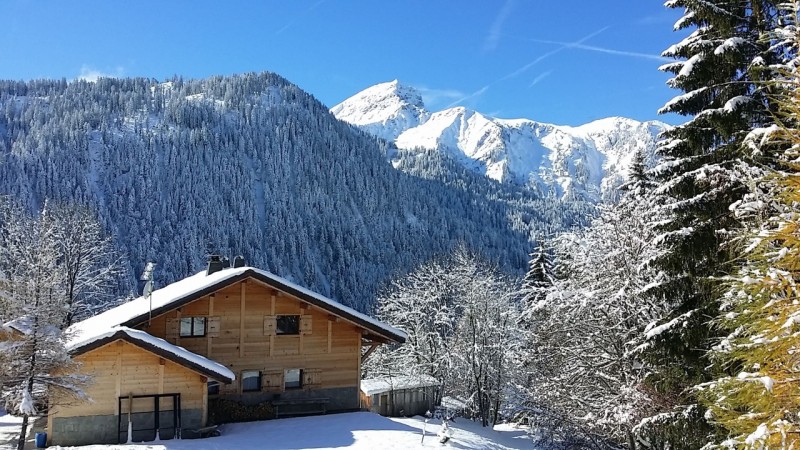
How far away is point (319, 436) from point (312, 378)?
5.19 m

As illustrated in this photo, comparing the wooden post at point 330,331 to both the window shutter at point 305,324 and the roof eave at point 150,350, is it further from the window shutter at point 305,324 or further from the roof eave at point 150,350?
the roof eave at point 150,350

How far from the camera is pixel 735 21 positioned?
37.7 ft

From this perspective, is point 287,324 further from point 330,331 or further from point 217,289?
point 217,289

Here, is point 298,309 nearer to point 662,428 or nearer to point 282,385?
point 282,385

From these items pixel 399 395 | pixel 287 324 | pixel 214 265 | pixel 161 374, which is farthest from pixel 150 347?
pixel 399 395

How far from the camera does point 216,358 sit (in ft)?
83.4

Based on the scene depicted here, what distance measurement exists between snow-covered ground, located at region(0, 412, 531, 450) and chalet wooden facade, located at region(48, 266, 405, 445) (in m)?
1.49

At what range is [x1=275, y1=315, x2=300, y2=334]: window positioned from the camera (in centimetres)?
2664

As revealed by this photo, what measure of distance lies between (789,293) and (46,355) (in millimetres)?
19727

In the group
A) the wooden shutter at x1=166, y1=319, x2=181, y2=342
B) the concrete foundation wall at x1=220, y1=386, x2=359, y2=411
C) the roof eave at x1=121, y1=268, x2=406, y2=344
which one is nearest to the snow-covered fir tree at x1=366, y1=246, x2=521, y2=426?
the roof eave at x1=121, y1=268, x2=406, y2=344

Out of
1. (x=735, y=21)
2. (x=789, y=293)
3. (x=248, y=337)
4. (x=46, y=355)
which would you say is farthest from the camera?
(x=248, y=337)

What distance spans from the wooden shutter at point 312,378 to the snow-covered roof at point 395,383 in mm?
10793

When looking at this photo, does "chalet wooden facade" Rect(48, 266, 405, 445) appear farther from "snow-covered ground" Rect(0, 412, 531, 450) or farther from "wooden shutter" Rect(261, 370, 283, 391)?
"snow-covered ground" Rect(0, 412, 531, 450)

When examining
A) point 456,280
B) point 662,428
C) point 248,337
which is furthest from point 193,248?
point 662,428
